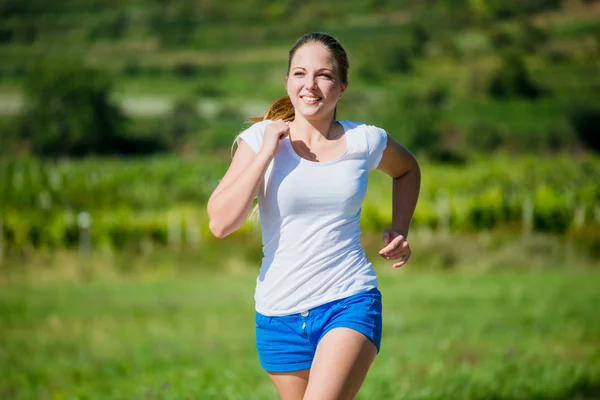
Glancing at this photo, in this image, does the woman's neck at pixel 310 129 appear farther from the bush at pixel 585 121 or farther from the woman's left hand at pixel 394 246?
the bush at pixel 585 121

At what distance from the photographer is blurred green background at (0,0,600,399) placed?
10953mm

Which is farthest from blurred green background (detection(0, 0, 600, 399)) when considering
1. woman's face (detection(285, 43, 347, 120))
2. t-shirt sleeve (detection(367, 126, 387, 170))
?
woman's face (detection(285, 43, 347, 120))

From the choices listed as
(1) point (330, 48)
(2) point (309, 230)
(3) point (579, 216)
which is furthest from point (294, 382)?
(3) point (579, 216)

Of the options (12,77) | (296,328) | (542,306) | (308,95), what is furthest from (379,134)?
(12,77)

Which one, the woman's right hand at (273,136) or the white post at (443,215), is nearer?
the woman's right hand at (273,136)

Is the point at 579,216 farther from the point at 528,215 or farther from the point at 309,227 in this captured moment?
the point at 309,227

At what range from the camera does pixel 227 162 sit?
2734 centimetres

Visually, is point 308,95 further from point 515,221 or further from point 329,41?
point 515,221

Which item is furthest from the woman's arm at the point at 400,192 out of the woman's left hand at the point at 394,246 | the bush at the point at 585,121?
the bush at the point at 585,121

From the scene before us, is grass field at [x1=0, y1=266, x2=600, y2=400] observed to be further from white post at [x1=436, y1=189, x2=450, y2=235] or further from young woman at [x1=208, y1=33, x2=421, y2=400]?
white post at [x1=436, y1=189, x2=450, y2=235]

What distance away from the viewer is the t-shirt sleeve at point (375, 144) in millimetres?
3014

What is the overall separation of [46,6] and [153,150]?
263 inches

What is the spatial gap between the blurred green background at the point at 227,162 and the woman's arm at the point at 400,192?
4.90 m

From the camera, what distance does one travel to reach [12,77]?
2975 cm
